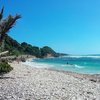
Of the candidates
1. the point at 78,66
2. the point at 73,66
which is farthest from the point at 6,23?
the point at 78,66

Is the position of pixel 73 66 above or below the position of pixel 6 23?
below

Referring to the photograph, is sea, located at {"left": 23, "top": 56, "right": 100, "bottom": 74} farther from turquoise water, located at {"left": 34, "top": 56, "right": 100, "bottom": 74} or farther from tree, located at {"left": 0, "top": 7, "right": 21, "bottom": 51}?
tree, located at {"left": 0, "top": 7, "right": 21, "bottom": 51}

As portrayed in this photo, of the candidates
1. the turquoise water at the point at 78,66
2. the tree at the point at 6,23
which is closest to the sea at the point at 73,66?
the turquoise water at the point at 78,66

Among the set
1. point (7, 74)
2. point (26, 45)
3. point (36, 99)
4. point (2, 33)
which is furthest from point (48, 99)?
point (26, 45)

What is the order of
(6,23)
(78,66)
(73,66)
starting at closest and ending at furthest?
(6,23), (73,66), (78,66)

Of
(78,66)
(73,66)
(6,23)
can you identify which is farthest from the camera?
(78,66)

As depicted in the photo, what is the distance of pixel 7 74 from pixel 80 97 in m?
9.63

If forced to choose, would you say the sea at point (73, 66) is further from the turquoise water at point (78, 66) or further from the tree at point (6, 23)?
the tree at point (6, 23)

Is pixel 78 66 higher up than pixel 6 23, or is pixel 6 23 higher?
pixel 6 23

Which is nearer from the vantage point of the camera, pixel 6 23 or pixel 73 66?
pixel 6 23

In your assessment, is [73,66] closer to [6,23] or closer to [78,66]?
[78,66]

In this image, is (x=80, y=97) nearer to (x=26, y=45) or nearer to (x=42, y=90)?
(x=42, y=90)

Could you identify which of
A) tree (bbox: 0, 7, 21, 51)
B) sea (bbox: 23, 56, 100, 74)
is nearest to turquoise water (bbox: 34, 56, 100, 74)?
sea (bbox: 23, 56, 100, 74)

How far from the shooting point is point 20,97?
47.8ft
